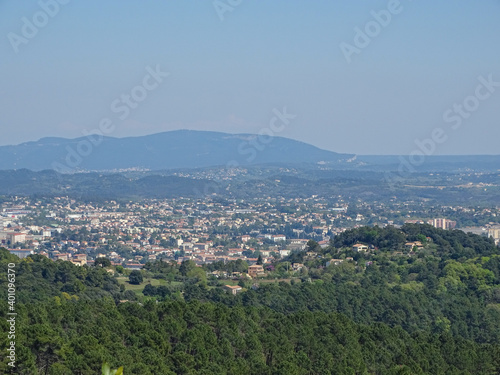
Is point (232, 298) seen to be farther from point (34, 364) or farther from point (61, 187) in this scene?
point (61, 187)

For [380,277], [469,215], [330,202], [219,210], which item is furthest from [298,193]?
[380,277]

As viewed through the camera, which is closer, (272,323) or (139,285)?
(272,323)

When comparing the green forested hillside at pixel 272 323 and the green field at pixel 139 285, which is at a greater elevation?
the green forested hillside at pixel 272 323

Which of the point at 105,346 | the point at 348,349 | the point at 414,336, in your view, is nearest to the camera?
the point at 105,346

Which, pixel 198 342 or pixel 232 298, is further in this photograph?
pixel 232 298

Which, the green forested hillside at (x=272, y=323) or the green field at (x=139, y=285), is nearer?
the green forested hillside at (x=272, y=323)

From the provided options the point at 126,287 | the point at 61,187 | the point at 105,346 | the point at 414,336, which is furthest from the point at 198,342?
the point at 61,187

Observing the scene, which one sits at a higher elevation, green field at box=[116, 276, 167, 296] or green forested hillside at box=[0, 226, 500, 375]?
green forested hillside at box=[0, 226, 500, 375]

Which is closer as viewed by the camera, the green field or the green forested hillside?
the green forested hillside

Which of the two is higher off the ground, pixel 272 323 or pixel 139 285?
pixel 272 323

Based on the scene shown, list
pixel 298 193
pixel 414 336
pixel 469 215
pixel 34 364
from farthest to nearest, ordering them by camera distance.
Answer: pixel 298 193
pixel 469 215
pixel 414 336
pixel 34 364

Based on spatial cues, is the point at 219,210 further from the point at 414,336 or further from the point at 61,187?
the point at 414,336
